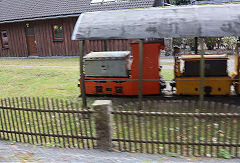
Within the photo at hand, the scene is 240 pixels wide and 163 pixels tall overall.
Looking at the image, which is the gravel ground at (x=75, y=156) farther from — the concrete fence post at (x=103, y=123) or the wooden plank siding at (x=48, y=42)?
the wooden plank siding at (x=48, y=42)

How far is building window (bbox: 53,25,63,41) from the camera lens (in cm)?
1994

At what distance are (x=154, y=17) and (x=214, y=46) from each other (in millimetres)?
14438

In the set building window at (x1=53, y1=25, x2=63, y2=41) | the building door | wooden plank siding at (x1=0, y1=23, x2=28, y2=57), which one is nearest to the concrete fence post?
building window at (x1=53, y1=25, x2=63, y2=41)

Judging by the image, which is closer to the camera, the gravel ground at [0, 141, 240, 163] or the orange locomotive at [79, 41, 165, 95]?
the gravel ground at [0, 141, 240, 163]

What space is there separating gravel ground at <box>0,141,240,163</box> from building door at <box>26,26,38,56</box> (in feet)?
60.7

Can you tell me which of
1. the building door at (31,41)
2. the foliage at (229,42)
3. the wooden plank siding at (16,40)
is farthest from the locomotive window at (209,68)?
the wooden plank siding at (16,40)

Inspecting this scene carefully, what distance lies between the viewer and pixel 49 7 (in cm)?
2062

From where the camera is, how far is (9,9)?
2259 centimetres

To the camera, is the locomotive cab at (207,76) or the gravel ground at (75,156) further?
the locomotive cab at (207,76)

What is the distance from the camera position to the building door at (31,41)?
21.2m

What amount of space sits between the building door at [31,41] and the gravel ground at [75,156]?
18516 millimetres

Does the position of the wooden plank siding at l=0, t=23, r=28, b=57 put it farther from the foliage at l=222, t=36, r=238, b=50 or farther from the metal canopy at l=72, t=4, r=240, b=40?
the foliage at l=222, t=36, r=238, b=50

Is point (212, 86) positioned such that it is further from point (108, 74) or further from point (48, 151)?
point (48, 151)

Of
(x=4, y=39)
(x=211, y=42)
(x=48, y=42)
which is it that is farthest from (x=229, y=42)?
(x=4, y=39)
